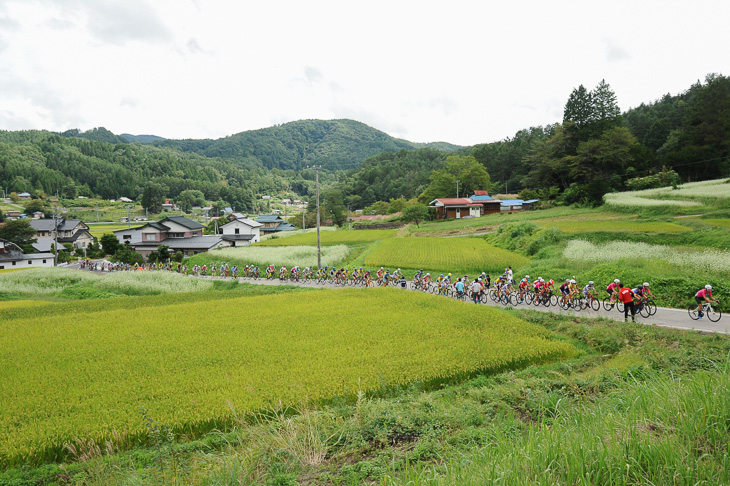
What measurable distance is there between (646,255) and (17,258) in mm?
59849

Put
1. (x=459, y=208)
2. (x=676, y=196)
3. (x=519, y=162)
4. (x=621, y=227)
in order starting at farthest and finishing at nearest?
(x=519, y=162) < (x=459, y=208) < (x=676, y=196) < (x=621, y=227)

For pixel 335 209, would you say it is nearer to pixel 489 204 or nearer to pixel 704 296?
pixel 489 204

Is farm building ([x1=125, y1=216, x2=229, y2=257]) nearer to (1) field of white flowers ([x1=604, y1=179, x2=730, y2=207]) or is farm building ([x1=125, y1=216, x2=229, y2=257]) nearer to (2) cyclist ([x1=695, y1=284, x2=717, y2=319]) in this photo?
(1) field of white flowers ([x1=604, y1=179, x2=730, y2=207])

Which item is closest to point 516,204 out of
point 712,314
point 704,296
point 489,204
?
point 489,204

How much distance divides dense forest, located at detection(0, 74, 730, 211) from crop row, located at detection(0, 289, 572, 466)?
127 feet

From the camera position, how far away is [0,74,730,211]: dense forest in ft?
153

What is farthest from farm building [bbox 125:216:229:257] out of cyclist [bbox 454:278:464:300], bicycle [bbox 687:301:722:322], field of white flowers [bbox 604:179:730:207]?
bicycle [bbox 687:301:722:322]

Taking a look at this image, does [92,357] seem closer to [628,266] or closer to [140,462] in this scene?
[140,462]

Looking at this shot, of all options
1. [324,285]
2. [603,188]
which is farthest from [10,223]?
[603,188]

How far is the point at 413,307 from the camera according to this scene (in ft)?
53.4

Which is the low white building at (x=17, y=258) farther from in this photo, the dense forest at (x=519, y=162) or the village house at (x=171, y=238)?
the dense forest at (x=519, y=162)

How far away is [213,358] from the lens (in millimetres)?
10469

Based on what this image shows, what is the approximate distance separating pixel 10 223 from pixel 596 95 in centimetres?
8754

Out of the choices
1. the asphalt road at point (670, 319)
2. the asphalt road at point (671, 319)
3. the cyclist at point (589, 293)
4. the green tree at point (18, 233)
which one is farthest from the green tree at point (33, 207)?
the cyclist at point (589, 293)
